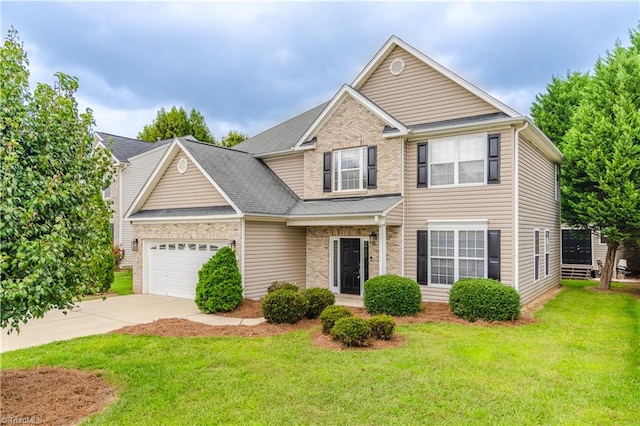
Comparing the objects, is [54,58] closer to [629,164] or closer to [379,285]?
[379,285]

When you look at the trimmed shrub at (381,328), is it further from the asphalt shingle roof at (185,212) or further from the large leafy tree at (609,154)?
the large leafy tree at (609,154)

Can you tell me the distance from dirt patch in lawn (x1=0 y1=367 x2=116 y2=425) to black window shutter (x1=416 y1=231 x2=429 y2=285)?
942cm

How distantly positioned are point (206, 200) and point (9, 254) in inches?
369

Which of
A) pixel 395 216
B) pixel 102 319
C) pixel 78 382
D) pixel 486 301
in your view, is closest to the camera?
pixel 78 382

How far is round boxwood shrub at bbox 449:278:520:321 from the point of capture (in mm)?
10516

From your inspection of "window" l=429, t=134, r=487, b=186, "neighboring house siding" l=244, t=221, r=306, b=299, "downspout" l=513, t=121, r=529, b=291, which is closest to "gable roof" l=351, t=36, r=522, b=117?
"downspout" l=513, t=121, r=529, b=291

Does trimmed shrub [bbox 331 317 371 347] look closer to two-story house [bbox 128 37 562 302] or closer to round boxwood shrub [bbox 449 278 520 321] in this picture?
round boxwood shrub [bbox 449 278 520 321]

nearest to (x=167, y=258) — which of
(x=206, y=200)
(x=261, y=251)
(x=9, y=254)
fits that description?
(x=206, y=200)

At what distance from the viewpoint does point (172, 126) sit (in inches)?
1610

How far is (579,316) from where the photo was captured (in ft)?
37.3

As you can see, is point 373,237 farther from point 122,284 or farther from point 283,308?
point 122,284

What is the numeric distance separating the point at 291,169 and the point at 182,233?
16.2 ft

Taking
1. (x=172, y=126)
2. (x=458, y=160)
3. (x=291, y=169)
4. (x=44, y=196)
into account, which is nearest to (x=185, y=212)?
(x=291, y=169)

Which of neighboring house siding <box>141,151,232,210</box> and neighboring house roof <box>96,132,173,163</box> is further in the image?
neighboring house roof <box>96,132,173,163</box>
